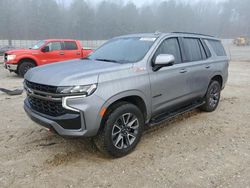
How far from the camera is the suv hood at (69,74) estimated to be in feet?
10.0

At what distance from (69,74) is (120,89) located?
27.4 inches

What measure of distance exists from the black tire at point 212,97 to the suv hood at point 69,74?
2585 mm

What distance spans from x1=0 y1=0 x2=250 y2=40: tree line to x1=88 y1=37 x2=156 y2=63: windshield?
68.0 meters

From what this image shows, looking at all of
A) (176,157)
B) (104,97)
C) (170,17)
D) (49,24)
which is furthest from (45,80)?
(170,17)

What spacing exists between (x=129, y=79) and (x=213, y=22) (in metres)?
127

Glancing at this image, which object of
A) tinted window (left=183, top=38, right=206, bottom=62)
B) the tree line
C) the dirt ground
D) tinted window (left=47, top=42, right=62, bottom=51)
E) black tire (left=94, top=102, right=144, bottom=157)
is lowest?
the dirt ground

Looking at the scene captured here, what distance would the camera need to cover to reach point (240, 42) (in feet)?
179

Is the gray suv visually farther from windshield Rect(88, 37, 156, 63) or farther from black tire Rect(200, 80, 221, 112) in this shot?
black tire Rect(200, 80, 221, 112)

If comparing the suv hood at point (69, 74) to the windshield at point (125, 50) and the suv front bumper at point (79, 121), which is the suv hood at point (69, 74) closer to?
the suv front bumper at point (79, 121)

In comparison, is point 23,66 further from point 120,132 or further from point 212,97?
point 120,132

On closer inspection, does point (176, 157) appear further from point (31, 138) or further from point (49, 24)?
point (49, 24)

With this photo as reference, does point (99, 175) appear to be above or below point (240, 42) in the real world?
below

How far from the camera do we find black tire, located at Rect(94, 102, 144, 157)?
3311mm

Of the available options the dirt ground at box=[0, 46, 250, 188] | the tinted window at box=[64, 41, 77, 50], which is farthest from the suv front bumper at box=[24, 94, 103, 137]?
the tinted window at box=[64, 41, 77, 50]
